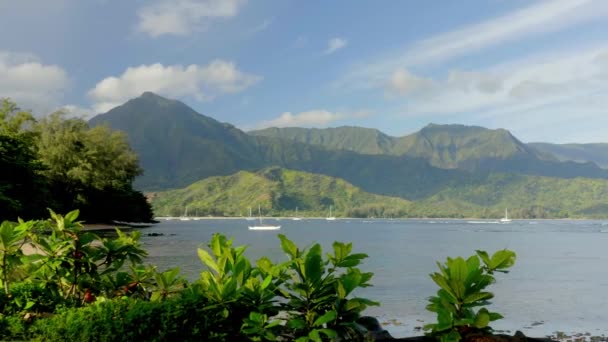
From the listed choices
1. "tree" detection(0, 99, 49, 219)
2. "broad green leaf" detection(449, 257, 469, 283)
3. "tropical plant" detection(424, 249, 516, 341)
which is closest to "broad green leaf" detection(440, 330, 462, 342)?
"tropical plant" detection(424, 249, 516, 341)

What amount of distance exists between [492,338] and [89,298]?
519 cm

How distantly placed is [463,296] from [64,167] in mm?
99350

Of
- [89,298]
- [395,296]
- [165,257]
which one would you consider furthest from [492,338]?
[165,257]

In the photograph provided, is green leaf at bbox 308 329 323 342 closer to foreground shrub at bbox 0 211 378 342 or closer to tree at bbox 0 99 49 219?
foreground shrub at bbox 0 211 378 342

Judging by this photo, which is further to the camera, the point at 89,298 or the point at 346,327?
the point at 89,298

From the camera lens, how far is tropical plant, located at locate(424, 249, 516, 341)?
6.41m

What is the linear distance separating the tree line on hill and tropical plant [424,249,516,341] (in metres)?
59.5

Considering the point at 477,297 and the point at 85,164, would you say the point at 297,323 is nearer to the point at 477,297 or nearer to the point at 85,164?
the point at 477,297

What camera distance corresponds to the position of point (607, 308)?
28266 mm

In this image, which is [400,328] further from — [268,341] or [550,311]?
[268,341]

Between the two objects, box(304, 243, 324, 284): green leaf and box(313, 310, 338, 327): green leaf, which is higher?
box(304, 243, 324, 284): green leaf

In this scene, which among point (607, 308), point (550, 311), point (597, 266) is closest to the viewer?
point (550, 311)

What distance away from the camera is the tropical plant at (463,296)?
641cm

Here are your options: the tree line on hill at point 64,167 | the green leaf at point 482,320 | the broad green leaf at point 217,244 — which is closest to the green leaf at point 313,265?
the broad green leaf at point 217,244
